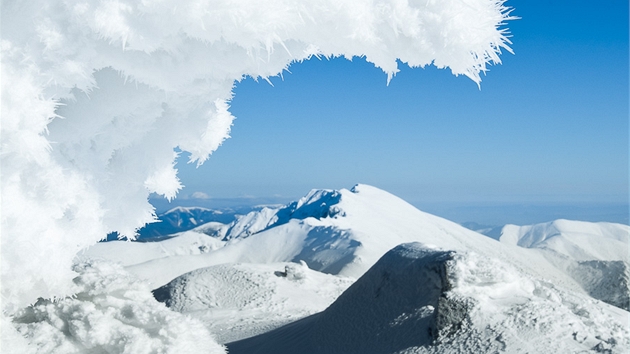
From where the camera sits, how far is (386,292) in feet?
28.0

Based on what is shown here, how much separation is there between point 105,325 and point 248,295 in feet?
36.4

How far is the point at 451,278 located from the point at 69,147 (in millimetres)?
6273

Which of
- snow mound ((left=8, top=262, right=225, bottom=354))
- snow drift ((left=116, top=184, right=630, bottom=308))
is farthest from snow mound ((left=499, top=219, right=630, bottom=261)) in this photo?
snow mound ((left=8, top=262, right=225, bottom=354))

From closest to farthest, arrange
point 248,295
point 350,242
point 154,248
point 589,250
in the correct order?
point 248,295 → point 350,242 → point 154,248 → point 589,250

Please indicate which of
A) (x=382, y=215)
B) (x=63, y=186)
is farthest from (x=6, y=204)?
(x=382, y=215)

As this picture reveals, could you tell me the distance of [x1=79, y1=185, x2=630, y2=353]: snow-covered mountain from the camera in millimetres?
6832

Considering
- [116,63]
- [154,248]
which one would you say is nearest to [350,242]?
[154,248]

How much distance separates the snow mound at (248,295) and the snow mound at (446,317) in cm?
205

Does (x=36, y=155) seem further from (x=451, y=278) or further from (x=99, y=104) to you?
(x=451, y=278)

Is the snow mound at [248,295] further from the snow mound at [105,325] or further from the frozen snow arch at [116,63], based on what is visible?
the frozen snow arch at [116,63]

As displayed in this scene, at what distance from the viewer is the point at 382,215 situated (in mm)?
30656

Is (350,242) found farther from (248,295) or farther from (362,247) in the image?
(248,295)

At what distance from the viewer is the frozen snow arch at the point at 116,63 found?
6.41ft

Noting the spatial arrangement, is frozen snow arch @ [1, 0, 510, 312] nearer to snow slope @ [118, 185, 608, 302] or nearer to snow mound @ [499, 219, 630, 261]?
snow slope @ [118, 185, 608, 302]
